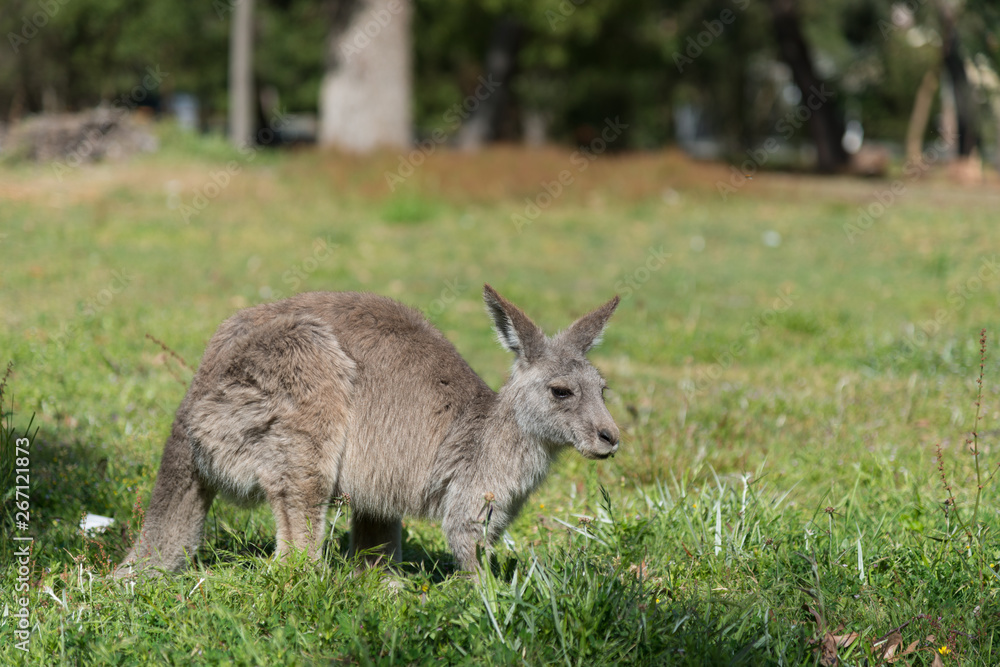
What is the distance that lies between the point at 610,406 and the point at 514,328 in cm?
291

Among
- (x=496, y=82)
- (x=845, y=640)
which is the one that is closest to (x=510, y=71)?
(x=496, y=82)

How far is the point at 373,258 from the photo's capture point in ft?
38.9

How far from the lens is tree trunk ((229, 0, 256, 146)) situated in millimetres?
19188

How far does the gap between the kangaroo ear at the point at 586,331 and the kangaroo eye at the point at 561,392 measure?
0.23 metres

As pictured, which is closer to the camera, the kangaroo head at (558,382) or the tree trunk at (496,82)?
the kangaroo head at (558,382)

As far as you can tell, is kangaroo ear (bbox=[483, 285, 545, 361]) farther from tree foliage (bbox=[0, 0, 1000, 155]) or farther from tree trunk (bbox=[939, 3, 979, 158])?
tree trunk (bbox=[939, 3, 979, 158])

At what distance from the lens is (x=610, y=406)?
22.5ft

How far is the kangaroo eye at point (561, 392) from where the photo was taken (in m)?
4.04

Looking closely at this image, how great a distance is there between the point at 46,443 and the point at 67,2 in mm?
23616

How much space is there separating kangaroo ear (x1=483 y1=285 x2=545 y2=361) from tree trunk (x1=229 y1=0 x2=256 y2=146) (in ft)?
54.1

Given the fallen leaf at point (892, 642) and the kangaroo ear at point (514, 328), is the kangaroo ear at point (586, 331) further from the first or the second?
the fallen leaf at point (892, 642)

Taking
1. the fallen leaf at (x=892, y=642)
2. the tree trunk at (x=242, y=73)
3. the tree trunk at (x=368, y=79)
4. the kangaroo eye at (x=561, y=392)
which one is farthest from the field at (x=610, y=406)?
the tree trunk at (x=242, y=73)

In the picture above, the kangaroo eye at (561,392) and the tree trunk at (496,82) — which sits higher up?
the kangaroo eye at (561,392)

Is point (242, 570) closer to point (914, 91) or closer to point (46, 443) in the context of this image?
point (46, 443)
